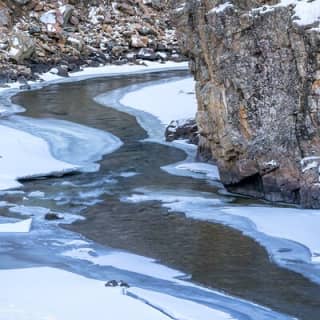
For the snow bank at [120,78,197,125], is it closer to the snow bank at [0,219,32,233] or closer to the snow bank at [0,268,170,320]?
the snow bank at [0,219,32,233]

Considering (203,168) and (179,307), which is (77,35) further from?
(179,307)

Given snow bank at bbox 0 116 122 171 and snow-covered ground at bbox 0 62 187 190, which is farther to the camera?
snow bank at bbox 0 116 122 171

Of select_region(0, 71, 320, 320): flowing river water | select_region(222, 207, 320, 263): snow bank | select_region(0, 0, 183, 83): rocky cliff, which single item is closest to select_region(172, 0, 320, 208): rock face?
select_region(222, 207, 320, 263): snow bank

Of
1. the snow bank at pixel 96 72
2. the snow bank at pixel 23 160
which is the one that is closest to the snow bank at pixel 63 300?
→ the snow bank at pixel 23 160

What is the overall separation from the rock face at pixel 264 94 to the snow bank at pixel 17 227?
4.40 m

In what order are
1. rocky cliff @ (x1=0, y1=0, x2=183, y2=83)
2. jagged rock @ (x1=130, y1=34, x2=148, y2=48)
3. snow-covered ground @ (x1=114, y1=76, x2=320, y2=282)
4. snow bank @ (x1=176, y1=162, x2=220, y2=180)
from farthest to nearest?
jagged rock @ (x1=130, y1=34, x2=148, y2=48) < rocky cliff @ (x1=0, y1=0, x2=183, y2=83) < snow bank @ (x1=176, y1=162, x2=220, y2=180) < snow-covered ground @ (x1=114, y1=76, x2=320, y2=282)

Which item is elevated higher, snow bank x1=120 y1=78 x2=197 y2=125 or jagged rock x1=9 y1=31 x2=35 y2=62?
jagged rock x1=9 y1=31 x2=35 y2=62

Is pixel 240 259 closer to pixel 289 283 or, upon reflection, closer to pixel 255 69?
pixel 289 283

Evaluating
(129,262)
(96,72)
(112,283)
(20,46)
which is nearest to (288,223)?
(129,262)

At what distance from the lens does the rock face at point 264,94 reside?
13516mm

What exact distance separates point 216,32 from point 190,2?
4.82 feet

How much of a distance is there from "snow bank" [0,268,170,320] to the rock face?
555cm

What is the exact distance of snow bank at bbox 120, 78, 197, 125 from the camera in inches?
1007

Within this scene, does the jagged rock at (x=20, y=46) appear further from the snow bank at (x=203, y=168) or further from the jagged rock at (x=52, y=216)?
the jagged rock at (x=52, y=216)
